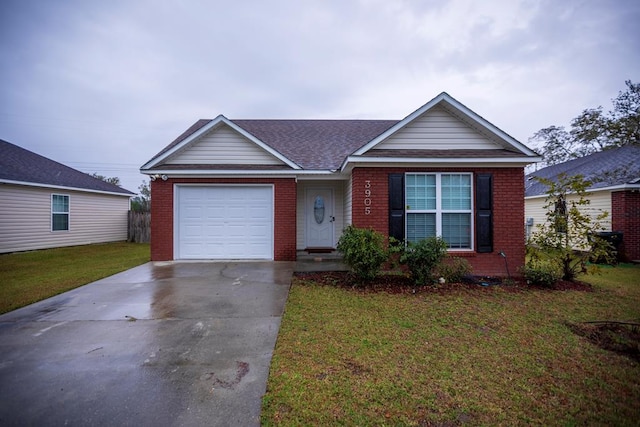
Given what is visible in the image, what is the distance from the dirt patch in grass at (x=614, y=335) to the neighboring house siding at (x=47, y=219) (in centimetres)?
1769

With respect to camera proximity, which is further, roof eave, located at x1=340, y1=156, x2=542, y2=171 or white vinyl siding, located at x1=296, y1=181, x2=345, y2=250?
white vinyl siding, located at x1=296, y1=181, x2=345, y2=250

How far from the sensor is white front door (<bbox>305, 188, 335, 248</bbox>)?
10.9 metres

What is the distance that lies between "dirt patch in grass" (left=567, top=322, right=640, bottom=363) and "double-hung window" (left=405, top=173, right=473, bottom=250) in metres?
3.27

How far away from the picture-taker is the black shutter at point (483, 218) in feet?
23.5

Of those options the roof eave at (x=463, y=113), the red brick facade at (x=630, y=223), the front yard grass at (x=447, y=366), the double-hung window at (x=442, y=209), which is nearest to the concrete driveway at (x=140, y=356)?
the front yard grass at (x=447, y=366)

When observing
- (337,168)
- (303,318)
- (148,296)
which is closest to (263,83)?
(337,168)

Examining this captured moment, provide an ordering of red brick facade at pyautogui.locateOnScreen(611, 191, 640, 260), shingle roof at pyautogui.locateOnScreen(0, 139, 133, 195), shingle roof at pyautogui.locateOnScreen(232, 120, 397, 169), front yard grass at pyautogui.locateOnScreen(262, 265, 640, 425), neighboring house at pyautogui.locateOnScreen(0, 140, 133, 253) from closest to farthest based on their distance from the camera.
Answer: front yard grass at pyautogui.locateOnScreen(262, 265, 640, 425) < red brick facade at pyautogui.locateOnScreen(611, 191, 640, 260) < shingle roof at pyautogui.locateOnScreen(232, 120, 397, 169) < neighboring house at pyautogui.locateOnScreen(0, 140, 133, 253) < shingle roof at pyautogui.locateOnScreen(0, 139, 133, 195)

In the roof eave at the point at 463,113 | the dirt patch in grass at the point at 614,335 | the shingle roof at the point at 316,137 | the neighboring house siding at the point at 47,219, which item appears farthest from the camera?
the neighboring house siding at the point at 47,219

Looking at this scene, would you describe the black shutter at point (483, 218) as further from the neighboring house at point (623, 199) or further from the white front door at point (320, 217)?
the white front door at point (320, 217)

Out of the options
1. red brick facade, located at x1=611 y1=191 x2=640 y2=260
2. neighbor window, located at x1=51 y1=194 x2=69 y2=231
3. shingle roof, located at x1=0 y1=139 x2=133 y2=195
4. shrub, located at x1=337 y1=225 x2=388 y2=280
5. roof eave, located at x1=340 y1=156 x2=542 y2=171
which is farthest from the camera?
neighbor window, located at x1=51 y1=194 x2=69 y2=231

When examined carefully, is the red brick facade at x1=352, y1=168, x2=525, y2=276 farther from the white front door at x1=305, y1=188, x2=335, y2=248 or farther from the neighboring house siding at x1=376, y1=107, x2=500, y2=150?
the white front door at x1=305, y1=188, x2=335, y2=248

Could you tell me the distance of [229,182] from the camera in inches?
359

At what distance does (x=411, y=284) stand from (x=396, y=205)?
6.52ft

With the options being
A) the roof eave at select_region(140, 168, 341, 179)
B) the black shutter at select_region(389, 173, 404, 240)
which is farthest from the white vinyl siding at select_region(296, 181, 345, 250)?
the black shutter at select_region(389, 173, 404, 240)
